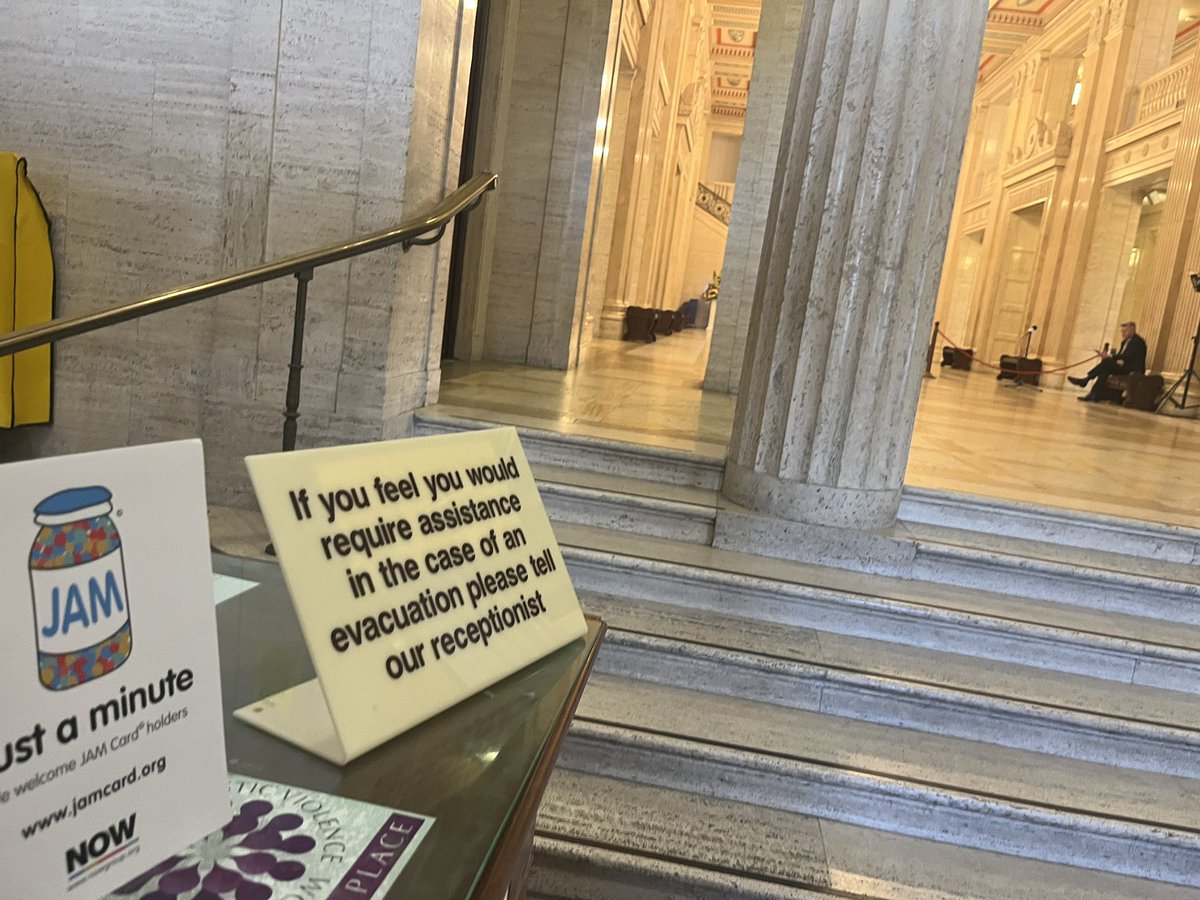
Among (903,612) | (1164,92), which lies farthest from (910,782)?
(1164,92)

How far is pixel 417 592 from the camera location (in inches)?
40.7

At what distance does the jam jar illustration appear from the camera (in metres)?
0.58

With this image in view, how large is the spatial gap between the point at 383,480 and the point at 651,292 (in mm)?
16549

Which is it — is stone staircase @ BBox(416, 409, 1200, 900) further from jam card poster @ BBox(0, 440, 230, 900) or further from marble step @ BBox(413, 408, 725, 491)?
jam card poster @ BBox(0, 440, 230, 900)

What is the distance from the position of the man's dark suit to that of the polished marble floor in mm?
3309

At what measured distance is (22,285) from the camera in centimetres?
338

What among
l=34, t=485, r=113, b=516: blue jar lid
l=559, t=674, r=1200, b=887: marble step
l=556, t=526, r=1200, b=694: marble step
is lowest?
l=559, t=674, r=1200, b=887: marble step

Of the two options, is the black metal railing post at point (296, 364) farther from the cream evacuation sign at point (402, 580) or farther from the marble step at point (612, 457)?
the cream evacuation sign at point (402, 580)

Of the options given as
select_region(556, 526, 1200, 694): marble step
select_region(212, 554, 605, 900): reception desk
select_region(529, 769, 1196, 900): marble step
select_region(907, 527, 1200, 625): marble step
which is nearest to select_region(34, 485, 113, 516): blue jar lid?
select_region(212, 554, 605, 900): reception desk

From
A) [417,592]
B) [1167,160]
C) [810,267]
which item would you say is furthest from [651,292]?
[417,592]

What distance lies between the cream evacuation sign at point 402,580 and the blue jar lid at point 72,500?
0.85ft

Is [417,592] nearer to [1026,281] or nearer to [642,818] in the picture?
[642,818]

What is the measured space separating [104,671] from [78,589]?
0.24 ft

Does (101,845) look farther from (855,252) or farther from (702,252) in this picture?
(702,252)
